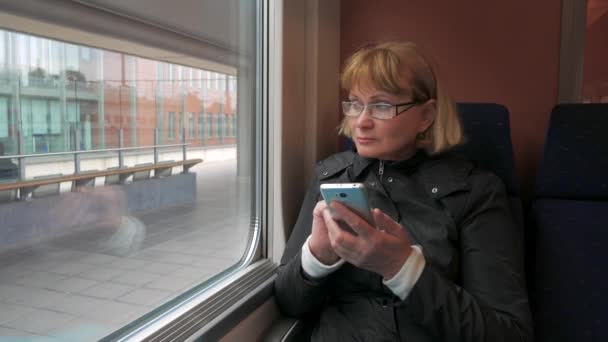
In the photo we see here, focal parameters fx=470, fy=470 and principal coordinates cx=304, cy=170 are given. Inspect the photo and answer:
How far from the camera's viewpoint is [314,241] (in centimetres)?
125

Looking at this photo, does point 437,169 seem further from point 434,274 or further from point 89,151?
point 89,151

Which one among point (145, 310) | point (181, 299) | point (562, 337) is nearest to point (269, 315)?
point (181, 299)

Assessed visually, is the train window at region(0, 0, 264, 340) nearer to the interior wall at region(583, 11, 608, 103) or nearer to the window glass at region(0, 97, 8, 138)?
the window glass at region(0, 97, 8, 138)

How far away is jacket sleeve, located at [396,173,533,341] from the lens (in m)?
1.06

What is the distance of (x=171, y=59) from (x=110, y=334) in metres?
0.92

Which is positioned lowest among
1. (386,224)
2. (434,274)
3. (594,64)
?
(434,274)

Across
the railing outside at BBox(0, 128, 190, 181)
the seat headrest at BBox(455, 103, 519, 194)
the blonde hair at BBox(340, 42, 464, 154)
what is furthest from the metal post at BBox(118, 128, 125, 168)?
the seat headrest at BBox(455, 103, 519, 194)

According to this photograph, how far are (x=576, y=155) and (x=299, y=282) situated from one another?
1064 mm

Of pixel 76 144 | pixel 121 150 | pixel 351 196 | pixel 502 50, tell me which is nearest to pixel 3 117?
pixel 76 144

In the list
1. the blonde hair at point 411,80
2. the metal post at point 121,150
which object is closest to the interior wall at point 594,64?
the blonde hair at point 411,80

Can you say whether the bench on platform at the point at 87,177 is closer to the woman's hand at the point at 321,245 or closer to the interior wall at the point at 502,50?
the woman's hand at the point at 321,245

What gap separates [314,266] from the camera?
1.26 meters

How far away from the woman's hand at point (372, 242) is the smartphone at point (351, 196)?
1 centimetres

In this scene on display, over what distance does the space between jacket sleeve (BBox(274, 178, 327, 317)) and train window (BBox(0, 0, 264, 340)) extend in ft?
0.83
